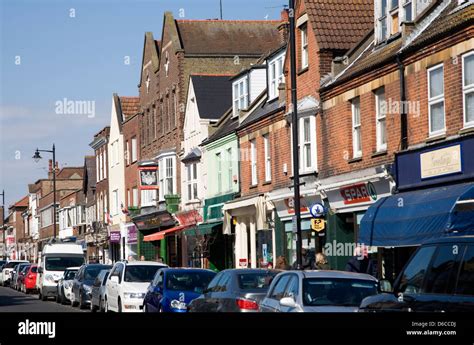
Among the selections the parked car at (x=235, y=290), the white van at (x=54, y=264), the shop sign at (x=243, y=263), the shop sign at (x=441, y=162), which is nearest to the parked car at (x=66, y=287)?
the white van at (x=54, y=264)

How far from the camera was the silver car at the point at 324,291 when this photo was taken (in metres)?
13.3

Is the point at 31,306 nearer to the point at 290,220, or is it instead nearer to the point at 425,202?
the point at 290,220

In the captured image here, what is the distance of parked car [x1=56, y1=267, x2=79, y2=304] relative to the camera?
38.8m

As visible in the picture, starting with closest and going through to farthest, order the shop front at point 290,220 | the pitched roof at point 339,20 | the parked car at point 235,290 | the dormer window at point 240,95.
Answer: the parked car at point 235,290
the pitched roof at point 339,20
the shop front at point 290,220
the dormer window at point 240,95

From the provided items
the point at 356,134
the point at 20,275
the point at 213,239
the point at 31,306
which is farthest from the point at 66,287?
the point at 20,275

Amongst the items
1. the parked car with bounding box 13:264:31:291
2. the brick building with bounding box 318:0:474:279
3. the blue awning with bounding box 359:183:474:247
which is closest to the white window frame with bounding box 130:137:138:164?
the parked car with bounding box 13:264:31:291

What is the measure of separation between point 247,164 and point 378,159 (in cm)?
1300

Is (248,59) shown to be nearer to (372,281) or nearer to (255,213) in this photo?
(255,213)

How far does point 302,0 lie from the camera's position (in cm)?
3366

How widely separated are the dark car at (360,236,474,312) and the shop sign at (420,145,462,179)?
12727 mm

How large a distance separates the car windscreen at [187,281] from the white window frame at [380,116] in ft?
23.8

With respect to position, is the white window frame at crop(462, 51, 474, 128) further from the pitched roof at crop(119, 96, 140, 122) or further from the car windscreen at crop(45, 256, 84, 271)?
the pitched roof at crop(119, 96, 140, 122)

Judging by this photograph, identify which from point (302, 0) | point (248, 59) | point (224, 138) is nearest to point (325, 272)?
point (302, 0)

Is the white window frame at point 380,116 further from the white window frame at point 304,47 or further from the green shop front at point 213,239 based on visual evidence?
the green shop front at point 213,239
